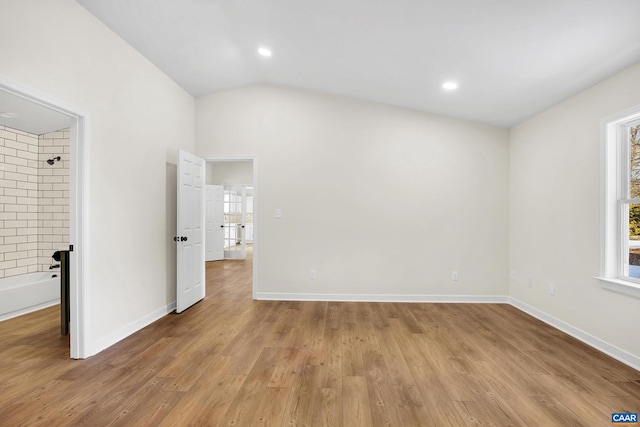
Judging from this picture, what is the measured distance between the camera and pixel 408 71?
Result: 317 cm

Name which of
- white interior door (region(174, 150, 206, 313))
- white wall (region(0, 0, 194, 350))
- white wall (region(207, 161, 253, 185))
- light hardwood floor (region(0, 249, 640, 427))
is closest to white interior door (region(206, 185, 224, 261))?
white wall (region(207, 161, 253, 185))

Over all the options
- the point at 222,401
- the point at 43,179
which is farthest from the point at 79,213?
the point at 43,179

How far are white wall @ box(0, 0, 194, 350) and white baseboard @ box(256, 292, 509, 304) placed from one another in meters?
1.42

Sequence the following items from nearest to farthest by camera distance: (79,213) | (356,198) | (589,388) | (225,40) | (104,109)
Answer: (589,388), (79,213), (104,109), (225,40), (356,198)

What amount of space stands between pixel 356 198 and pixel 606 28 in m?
2.83

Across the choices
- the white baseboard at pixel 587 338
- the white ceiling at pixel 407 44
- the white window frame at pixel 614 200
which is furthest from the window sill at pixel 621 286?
the white ceiling at pixel 407 44

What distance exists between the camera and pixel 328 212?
419 centimetres

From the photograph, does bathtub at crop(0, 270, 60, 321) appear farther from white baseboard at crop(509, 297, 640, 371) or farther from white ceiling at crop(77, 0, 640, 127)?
white baseboard at crop(509, 297, 640, 371)

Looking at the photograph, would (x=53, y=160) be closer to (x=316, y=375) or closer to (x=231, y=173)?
(x=231, y=173)

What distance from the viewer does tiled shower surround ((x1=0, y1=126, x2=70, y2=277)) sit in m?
3.97

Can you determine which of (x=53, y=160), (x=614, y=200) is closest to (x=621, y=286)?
(x=614, y=200)

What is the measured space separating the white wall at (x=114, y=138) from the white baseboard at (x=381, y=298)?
4.67ft

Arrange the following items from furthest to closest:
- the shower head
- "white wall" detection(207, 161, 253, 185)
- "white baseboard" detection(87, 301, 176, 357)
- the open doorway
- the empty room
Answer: "white wall" detection(207, 161, 253, 185) < the open doorway < the shower head < "white baseboard" detection(87, 301, 176, 357) < the empty room

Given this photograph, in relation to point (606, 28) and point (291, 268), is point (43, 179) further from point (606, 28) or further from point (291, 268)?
point (606, 28)
